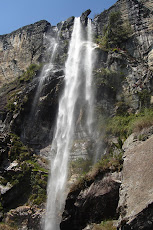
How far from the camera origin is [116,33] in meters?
19.8

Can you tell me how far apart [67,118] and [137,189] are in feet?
32.7

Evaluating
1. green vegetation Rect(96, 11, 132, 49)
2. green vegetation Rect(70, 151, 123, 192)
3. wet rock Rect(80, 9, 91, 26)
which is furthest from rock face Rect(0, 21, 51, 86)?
green vegetation Rect(70, 151, 123, 192)

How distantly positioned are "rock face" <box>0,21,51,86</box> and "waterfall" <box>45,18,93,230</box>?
5350mm

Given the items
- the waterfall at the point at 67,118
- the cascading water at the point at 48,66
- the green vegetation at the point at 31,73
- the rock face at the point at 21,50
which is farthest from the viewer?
the rock face at the point at 21,50

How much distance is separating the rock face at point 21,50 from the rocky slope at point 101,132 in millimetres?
371

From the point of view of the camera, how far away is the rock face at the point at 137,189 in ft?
16.4

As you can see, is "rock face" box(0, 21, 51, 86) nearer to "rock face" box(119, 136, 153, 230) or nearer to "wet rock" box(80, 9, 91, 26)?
"wet rock" box(80, 9, 91, 26)

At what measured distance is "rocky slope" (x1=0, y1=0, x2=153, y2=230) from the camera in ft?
21.7

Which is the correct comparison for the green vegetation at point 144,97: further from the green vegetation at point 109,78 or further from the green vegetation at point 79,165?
the green vegetation at point 79,165

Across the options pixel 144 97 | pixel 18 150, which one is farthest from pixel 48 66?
pixel 144 97

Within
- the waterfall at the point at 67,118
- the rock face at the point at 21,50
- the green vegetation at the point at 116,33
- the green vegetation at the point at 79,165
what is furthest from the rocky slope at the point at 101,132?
the waterfall at the point at 67,118

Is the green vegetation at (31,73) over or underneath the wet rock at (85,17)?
underneath

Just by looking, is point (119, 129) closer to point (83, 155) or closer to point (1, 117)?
point (83, 155)

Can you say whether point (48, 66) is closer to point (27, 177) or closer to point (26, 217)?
point (27, 177)
